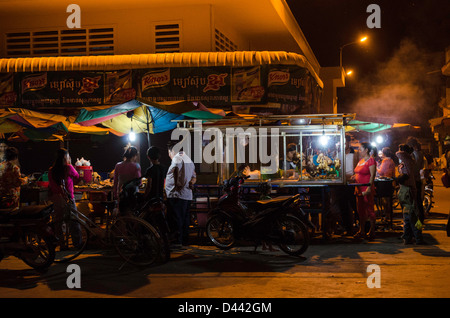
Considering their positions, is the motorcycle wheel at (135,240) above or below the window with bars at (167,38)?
below

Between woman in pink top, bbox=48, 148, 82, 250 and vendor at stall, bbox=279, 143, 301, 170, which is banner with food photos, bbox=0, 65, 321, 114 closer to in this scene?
vendor at stall, bbox=279, 143, 301, 170

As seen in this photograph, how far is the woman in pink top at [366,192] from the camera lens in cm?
966

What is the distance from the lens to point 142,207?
25.9ft

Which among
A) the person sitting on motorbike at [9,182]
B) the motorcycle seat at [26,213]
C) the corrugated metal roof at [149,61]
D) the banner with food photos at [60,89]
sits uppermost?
the corrugated metal roof at [149,61]

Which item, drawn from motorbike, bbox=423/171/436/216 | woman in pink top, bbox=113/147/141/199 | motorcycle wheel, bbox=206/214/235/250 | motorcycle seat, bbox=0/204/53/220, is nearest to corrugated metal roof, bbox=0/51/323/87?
motorbike, bbox=423/171/436/216

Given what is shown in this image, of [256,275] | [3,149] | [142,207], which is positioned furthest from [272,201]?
[3,149]

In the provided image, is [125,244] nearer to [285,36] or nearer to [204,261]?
[204,261]

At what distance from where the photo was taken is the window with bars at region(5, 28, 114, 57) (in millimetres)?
15102

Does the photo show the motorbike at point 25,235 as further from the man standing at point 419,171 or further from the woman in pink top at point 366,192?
the man standing at point 419,171

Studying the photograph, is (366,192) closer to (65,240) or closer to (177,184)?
(177,184)

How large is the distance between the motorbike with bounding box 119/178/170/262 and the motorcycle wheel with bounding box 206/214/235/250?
1.17 meters

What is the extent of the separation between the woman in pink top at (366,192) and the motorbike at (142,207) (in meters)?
3.95

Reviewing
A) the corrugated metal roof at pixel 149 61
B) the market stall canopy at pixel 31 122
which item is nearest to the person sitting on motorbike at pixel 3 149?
the corrugated metal roof at pixel 149 61

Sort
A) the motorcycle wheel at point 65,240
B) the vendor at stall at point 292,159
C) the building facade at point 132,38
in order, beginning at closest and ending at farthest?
the motorcycle wheel at point 65,240, the vendor at stall at point 292,159, the building facade at point 132,38
